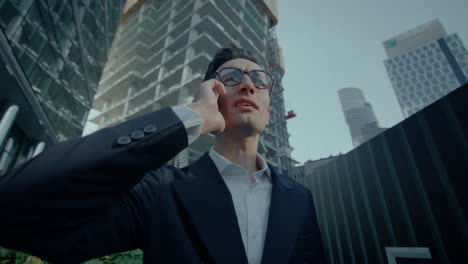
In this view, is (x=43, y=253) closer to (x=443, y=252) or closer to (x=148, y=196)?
(x=148, y=196)

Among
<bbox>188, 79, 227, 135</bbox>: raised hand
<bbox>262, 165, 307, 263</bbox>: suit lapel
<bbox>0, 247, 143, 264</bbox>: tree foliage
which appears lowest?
<bbox>0, 247, 143, 264</bbox>: tree foliage

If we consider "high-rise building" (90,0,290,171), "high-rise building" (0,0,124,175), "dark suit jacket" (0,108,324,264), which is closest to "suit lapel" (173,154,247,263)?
"dark suit jacket" (0,108,324,264)

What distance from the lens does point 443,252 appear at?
2.32 metres

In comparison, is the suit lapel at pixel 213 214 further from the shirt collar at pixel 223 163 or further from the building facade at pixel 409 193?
the building facade at pixel 409 193

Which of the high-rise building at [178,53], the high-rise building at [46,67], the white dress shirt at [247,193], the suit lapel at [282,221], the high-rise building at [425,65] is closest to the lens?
the white dress shirt at [247,193]

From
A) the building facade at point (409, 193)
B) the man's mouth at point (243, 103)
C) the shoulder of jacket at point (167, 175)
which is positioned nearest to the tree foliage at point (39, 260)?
the shoulder of jacket at point (167, 175)

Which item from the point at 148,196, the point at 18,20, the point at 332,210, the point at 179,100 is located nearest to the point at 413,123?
the point at 332,210

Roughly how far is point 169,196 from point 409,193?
10.3ft

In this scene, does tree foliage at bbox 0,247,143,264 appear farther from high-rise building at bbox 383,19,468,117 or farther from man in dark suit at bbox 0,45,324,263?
high-rise building at bbox 383,19,468,117

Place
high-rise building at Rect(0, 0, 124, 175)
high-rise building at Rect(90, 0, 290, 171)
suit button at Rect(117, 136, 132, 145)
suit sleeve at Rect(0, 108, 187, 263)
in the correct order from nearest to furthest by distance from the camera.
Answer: suit sleeve at Rect(0, 108, 187, 263), suit button at Rect(117, 136, 132, 145), high-rise building at Rect(0, 0, 124, 175), high-rise building at Rect(90, 0, 290, 171)

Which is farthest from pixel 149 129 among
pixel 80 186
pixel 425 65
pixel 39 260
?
pixel 425 65

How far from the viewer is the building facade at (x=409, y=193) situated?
227 cm

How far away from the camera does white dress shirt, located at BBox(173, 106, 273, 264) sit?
3.61ft

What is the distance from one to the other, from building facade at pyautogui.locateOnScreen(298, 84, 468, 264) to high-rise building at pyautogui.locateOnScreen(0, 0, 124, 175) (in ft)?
34.8
